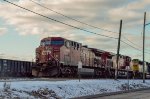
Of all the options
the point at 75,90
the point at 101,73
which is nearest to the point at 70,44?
the point at 101,73

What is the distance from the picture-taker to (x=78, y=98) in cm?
2477

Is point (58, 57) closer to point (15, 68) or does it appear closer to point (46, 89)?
point (15, 68)

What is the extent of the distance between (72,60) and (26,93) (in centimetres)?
2386

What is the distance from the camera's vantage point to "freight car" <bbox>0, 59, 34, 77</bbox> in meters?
39.4

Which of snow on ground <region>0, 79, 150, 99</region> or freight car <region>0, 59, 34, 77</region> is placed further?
freight car <region>0, 59, 34, 77</region>

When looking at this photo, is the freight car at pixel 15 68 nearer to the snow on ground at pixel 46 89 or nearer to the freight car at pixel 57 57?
the freight car at pixel 57 57

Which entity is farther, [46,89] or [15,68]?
[15,68]

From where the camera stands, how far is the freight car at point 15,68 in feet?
129

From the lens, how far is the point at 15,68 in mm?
41219

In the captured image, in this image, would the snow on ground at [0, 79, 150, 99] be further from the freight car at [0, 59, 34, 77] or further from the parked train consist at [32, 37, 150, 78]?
the freight car at [0, 59, 34, 77]

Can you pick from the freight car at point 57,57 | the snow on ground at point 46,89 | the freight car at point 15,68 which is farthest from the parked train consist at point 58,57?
the snow on ground at point 46,89

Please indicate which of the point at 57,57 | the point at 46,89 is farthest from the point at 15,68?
the point at 46,89

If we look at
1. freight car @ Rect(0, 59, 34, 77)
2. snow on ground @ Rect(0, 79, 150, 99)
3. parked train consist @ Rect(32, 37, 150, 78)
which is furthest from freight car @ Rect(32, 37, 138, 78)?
snow on ground @ Rect(0, 79, 150, 99)

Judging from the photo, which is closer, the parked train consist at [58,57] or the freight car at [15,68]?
the freight car at [15,68]
